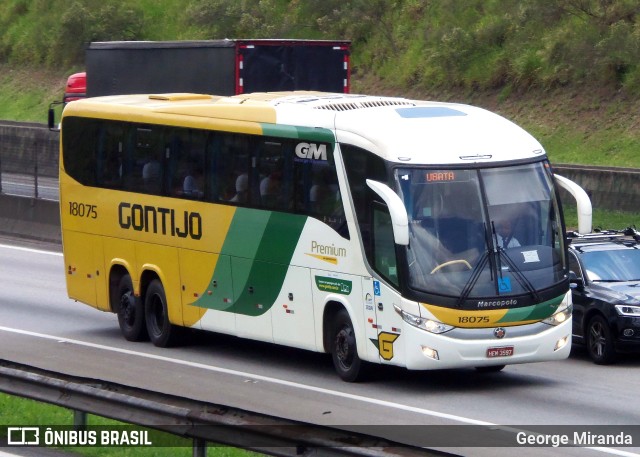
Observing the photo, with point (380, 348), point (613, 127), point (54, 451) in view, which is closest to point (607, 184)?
point (613, 127)

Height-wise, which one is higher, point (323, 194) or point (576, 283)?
point (323, 194)

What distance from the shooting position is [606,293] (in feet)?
55.3

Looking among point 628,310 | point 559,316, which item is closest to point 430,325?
point 559,316

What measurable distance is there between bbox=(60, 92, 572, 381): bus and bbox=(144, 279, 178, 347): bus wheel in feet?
0.08

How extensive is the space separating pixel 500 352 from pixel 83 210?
25.5 feet

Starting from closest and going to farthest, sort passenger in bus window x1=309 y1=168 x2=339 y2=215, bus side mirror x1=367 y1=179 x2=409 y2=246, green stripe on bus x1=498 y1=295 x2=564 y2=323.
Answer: bus side mirror x1=367 y1=179 x2=409 y2=246 → green stripe on bus x1=498 y1=295 x2=564 y2=323 → passenger in bus window x1=309 y1=168 x2=339 y2=215

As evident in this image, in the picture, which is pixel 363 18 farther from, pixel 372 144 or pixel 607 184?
pixel 372 144

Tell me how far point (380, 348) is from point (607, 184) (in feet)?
49.8

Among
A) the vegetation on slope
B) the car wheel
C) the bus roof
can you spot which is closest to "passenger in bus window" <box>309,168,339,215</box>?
the bus roof

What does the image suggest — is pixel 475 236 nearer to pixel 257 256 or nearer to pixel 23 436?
pixel 257 256

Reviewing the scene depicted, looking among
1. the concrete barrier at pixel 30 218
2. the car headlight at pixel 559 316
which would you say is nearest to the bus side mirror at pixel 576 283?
the car headlight at pixel 559 316

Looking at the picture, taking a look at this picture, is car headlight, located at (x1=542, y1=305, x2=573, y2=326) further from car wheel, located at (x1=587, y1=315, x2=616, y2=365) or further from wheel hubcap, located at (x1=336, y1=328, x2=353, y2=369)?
wheel hubcap, located at (x1=336, y1=328, x2=353, y2=369)

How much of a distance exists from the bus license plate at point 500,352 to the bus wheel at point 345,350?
5.12 feet

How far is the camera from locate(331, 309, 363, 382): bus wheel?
1499 cm
